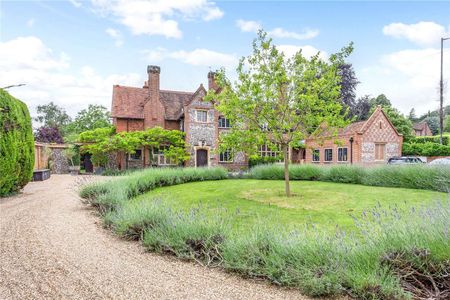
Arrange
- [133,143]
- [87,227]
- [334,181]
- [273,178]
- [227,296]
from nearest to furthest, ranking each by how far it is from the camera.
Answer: [227,296]
[87,227]
[334,181]
[273,178]
[133,143]

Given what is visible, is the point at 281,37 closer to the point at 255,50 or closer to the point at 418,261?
the point at 255,50

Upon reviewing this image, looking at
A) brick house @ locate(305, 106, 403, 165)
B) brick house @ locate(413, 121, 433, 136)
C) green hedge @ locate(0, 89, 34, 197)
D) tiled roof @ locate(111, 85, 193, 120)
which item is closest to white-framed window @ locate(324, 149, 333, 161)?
brick house @ locate(305, 106, 403, 165)

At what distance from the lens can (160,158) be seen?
86.9 ft

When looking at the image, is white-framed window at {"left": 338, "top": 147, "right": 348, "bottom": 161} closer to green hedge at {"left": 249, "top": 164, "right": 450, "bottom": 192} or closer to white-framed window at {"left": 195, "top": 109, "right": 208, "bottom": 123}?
green hedge at {"left": 249, "top": 164, "right": 450, "bottom": 192}

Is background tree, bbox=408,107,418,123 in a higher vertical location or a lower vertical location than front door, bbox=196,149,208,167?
higher

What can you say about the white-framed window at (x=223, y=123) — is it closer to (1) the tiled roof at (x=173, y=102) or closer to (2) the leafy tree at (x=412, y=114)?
(1) the tiled roof at (x=173, y=102)

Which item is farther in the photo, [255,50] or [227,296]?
[255,50]

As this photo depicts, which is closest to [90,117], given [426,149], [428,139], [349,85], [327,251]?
[349,85]

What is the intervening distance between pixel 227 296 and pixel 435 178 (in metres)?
12.2

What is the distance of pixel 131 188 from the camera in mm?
10766

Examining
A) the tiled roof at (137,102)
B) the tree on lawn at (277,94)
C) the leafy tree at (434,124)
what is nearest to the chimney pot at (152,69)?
the tiled roof at (137,102)

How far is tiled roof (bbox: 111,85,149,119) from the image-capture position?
86.2 ft

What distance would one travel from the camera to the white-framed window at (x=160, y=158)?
1029 inches

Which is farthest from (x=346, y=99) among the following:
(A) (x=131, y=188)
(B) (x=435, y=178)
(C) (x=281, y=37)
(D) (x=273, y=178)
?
(A) (x=131, y=188)
